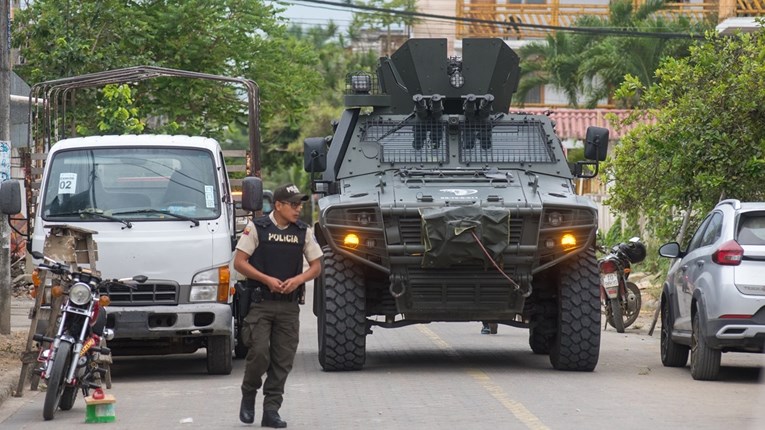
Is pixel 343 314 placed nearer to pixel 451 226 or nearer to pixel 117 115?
pixel 451 226

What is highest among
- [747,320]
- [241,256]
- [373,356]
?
[241,256]

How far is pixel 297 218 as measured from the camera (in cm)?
1064

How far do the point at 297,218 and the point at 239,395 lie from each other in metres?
2.61

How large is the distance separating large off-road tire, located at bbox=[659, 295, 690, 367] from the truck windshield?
15.8 feet

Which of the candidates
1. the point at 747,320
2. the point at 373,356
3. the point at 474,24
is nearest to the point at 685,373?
the point at 747,320

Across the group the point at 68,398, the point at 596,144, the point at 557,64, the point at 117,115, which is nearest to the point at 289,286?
the point at 68,398

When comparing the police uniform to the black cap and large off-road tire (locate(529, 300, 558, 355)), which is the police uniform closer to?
the black cap

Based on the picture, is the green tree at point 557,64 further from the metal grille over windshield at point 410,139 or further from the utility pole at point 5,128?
the utility pole at point 5,128

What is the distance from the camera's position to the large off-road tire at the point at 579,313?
1409 centimetres

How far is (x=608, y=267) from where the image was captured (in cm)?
2023

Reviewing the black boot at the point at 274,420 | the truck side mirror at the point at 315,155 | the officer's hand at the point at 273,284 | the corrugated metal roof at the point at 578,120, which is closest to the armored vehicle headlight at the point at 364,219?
the truck side mirror at the point at 315,155

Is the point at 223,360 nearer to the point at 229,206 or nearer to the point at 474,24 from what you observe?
the point at 229,206

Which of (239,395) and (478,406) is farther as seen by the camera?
(239,395)

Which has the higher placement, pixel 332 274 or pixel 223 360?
pixel 332 274
